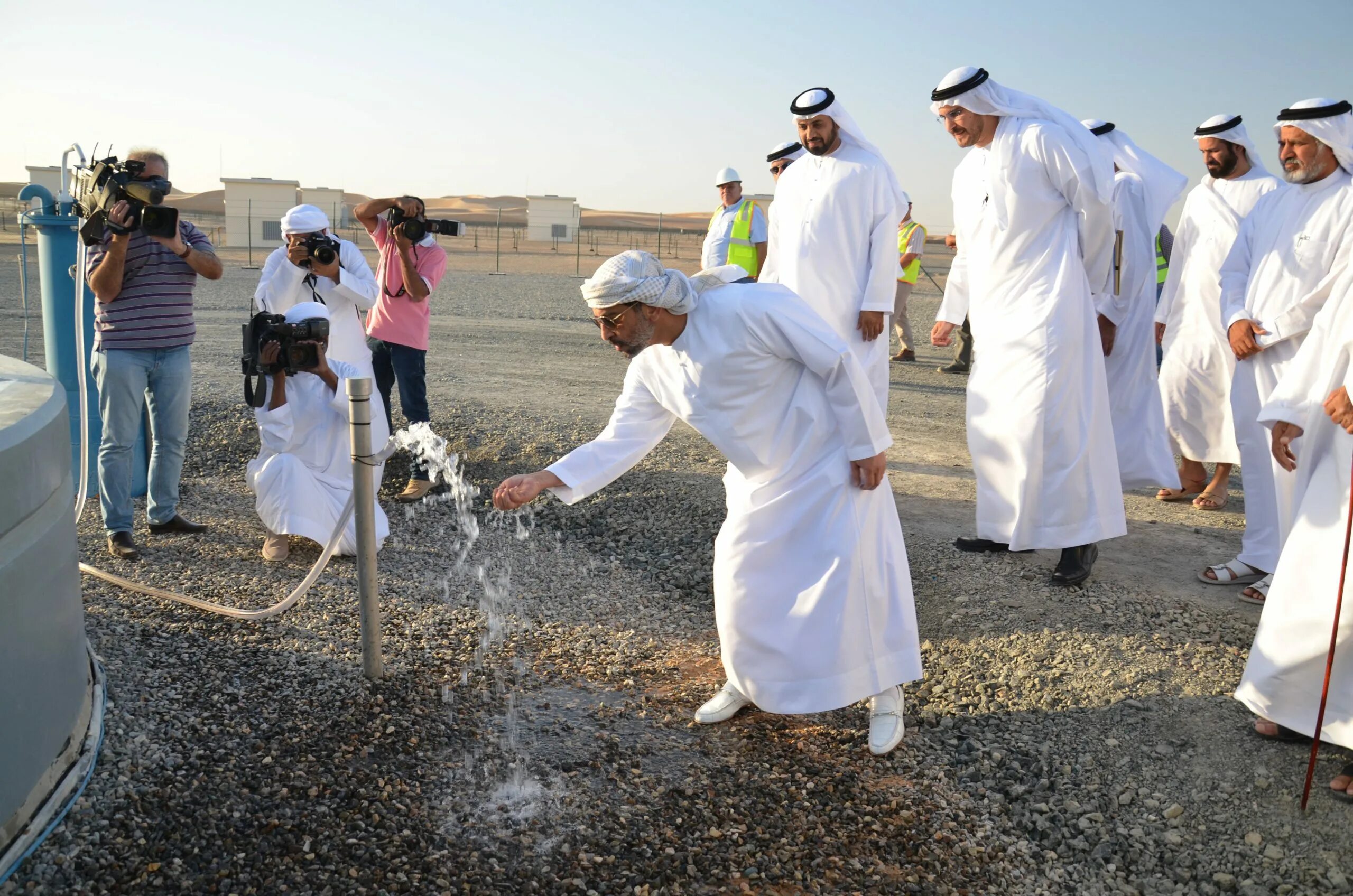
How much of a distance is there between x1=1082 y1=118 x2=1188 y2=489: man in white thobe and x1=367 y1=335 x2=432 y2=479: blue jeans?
391 centimetres

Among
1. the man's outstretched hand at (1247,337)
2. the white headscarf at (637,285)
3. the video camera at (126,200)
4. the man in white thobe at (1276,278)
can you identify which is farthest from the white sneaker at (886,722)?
the video camera at (126,200)

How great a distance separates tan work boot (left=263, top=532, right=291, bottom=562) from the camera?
506 centimetres

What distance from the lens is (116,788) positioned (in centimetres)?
294

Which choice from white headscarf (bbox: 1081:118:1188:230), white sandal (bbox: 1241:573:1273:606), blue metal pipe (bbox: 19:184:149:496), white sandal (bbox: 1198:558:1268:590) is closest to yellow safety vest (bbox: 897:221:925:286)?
white headscarf (bbox: 1081:118:1188:230)

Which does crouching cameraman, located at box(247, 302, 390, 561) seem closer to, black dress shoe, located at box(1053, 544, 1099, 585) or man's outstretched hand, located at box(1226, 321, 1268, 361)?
black dress shoe, located at box(1053, 544, 1099, 585)

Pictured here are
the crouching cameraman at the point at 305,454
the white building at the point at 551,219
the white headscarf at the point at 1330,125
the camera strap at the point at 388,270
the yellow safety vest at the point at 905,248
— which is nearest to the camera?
the white headscarf at the point at 1330,125

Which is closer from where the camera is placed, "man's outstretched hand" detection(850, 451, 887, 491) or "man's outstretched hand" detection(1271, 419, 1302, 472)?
"man's outstretched hand" detection(850, 451, 887, 491)

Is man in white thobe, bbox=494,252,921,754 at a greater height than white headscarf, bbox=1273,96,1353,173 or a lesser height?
lesser

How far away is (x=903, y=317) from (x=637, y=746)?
914 cm

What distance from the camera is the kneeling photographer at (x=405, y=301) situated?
6020mm

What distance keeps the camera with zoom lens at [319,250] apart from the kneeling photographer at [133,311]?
49 cm

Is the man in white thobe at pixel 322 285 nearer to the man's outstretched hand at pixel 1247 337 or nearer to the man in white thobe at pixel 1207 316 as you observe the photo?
the man's outstretched hand at pixel 1247 337

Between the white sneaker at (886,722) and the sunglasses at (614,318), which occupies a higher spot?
the sunglasses at (614,318)

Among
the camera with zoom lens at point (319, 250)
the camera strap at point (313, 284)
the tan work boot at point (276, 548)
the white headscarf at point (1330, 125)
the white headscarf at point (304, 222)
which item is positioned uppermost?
the white headscarf at point (1330, 125)
